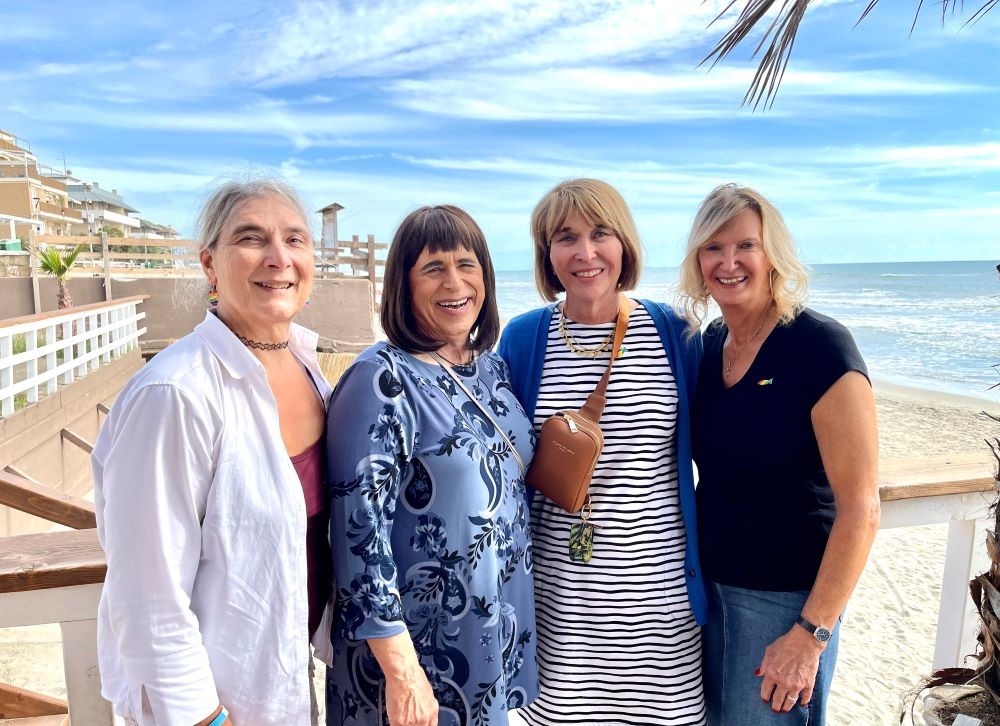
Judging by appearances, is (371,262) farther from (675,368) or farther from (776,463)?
(776,463)

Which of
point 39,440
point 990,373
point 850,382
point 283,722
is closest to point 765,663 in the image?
point 850,382

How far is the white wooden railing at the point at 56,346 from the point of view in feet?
25.0

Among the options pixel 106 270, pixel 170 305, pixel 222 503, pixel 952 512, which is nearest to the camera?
pixel 222 503

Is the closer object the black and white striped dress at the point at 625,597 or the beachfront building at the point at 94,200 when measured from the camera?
the black and white striped dress at the point at 625,597

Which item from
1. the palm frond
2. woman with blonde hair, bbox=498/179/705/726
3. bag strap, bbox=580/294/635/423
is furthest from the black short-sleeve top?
the palm frond

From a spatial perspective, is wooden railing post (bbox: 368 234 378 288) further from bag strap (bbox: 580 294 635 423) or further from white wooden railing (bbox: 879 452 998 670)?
white wooden railing (bbox: 879 452 998 670)

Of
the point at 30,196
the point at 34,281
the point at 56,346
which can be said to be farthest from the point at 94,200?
the point at 56,346

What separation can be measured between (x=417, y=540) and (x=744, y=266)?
1.25 meters

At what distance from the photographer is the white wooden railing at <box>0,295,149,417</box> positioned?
25.0ft

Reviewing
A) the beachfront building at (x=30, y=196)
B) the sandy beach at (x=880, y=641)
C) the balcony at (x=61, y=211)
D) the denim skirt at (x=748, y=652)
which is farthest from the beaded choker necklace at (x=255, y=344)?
the balcony at (x=61, y=211)

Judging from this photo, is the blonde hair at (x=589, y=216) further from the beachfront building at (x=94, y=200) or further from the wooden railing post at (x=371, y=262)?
the beachfront building at (x=94, y=200)

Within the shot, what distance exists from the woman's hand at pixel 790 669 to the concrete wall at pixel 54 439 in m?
7.46

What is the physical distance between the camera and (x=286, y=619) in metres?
1.42

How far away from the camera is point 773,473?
187 centimetres
